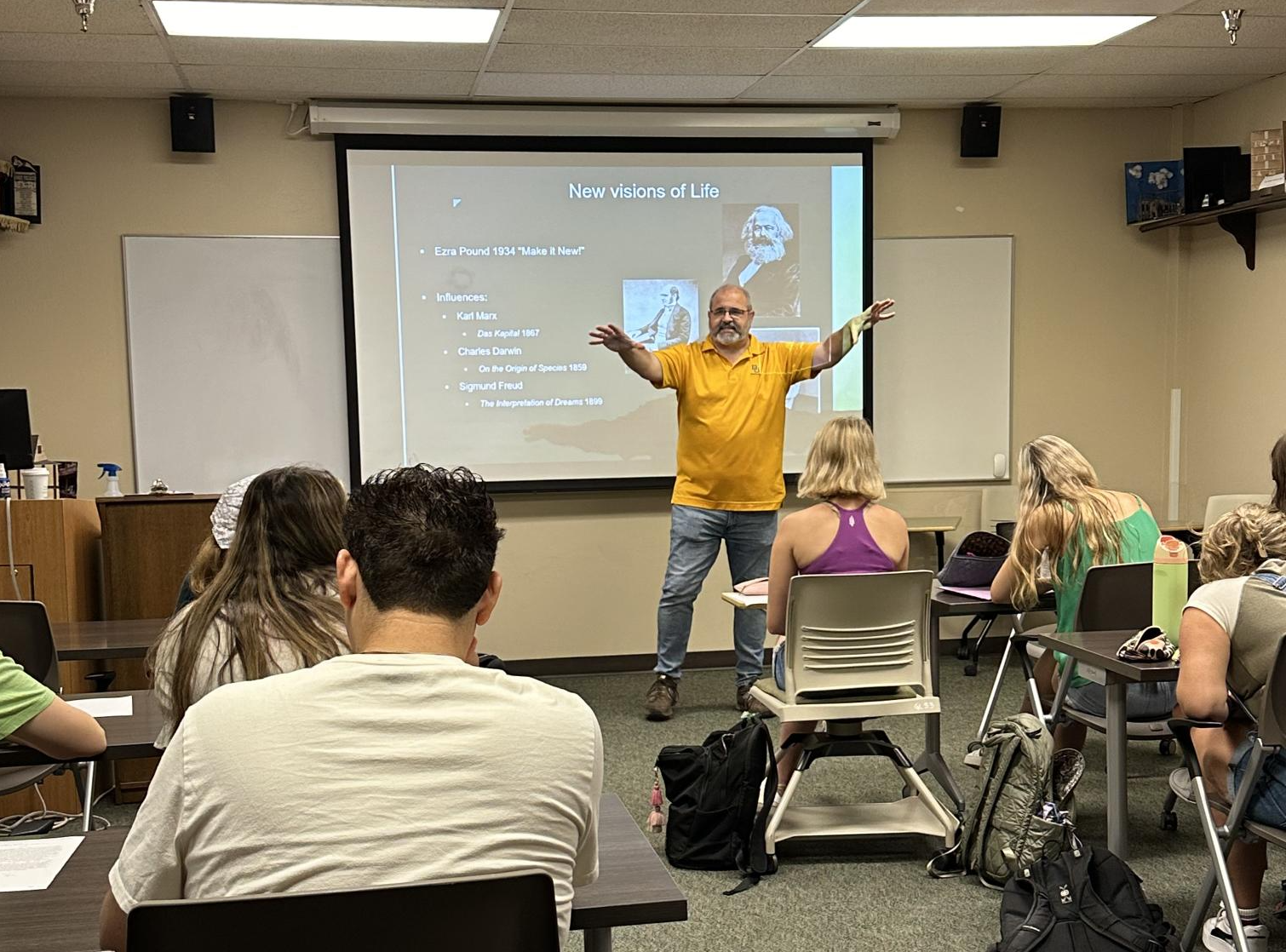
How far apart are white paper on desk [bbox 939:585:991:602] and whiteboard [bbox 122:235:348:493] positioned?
2.94m

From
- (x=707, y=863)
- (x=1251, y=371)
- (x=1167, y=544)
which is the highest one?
(x=1251, y=371)

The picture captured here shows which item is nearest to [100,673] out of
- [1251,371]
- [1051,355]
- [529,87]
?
[529,87]

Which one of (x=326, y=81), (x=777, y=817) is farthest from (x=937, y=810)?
(x=326, y=81)

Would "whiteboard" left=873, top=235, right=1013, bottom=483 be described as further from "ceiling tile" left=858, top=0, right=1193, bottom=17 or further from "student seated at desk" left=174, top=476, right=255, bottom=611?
"student seated at desk" left=174, top=476, right=255, bottom=611

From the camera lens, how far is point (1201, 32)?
4816mm

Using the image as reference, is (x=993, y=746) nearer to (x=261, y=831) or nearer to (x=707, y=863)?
(x=707, y=863)

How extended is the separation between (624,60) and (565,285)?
3.92 feet

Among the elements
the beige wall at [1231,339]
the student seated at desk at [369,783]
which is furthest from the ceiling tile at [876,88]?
the student seated at desk at [369,783]

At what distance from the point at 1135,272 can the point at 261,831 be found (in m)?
6.09

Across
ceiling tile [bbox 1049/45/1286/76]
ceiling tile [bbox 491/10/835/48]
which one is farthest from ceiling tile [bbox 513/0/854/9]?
ceiling tile [bbox 1049/45/1286/76]

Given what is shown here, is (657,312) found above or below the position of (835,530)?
above

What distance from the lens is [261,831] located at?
119cm

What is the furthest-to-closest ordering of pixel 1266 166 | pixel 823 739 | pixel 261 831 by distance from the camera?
pixel 1266 166, pixel 823 739, pixel 261 831

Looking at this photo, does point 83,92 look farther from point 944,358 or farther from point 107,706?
point 944,358
